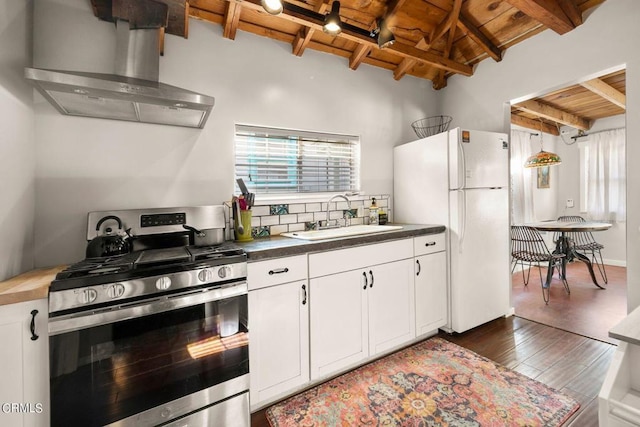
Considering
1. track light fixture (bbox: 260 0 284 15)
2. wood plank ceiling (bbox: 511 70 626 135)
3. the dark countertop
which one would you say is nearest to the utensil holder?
the dark countertop

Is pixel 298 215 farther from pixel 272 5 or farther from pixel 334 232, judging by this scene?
pixel 272 5

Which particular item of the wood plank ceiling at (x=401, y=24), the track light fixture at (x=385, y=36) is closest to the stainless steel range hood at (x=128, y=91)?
the wood plank ceiling at (x=401, y=24)

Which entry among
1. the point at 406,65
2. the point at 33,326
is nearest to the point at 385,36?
the point at 406,65

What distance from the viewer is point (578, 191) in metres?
5.54

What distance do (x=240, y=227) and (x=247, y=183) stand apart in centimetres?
48

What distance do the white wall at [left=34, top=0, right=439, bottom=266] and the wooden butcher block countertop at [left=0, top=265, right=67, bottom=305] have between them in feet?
1.26

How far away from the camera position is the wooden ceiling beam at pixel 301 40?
2316 millimetres

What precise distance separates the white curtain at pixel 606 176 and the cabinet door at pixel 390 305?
5.32 m

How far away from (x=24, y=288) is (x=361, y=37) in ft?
8.18

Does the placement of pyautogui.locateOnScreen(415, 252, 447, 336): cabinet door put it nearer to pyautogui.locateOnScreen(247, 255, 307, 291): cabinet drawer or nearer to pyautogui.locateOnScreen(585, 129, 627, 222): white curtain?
pyautogui.locateOnScreen(247, 255, 307, 291): cabinet drawer

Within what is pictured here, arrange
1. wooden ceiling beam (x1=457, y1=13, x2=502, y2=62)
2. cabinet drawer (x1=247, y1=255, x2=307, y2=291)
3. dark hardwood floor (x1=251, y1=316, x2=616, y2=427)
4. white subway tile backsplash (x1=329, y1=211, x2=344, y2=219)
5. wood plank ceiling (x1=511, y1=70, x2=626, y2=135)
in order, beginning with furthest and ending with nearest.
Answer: wood plank ceiling (x1=511, y1=70, x2=626, y2=135) < white subway tile backsplash (x1=329, y1=211, x2=344, y2=219) < wooden ceiling beam (x1=457, y1=13, x2=502, y2=62) < dark hardwood floor (x1=251, y1=316, x2=616, y2=427) < cabinet drawer (x1=247, y1=255, x2=307, y2=291)

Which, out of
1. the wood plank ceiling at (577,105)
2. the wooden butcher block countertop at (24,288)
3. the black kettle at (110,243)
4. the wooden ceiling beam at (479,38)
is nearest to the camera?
the wooden butcher block countertop at (24,288)

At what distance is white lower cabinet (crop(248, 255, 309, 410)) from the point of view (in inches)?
65.0

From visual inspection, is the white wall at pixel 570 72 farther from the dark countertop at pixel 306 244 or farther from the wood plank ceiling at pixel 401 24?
the dark countertop at pixel 306 244
